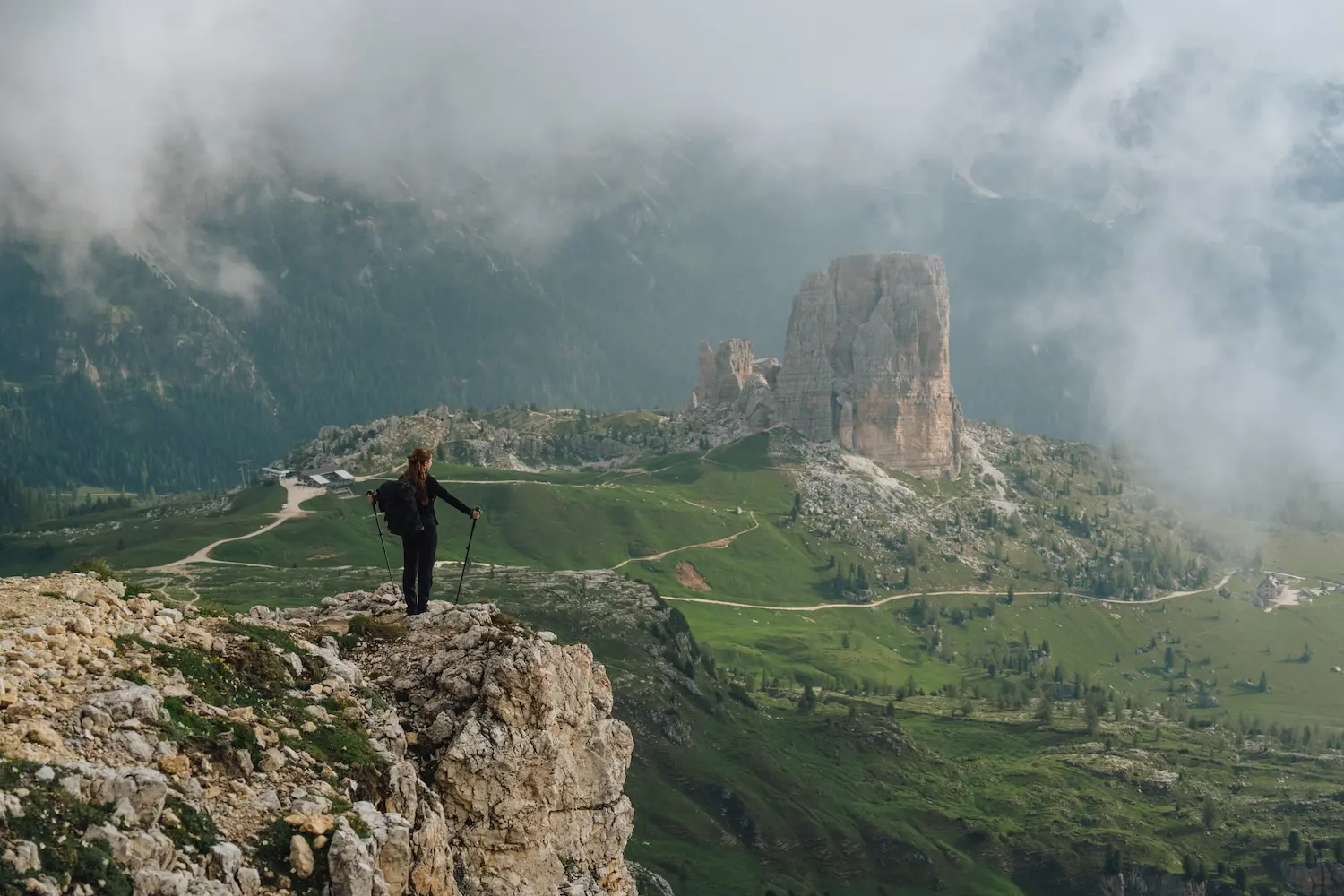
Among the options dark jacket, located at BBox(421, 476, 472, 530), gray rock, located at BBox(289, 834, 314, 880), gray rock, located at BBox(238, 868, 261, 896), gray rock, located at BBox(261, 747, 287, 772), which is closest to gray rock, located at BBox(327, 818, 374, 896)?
gray rock, located at BBox(289, 834, 314, 880)

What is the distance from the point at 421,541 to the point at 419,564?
2.82 ft

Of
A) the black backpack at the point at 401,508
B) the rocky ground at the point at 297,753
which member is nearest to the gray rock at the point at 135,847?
the rocky ground at the point at 297,753

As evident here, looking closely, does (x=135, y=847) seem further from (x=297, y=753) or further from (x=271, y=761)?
(x=297, y=753)

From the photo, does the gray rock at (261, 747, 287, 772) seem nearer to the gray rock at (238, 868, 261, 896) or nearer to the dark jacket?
the gray rock at (238, 868, 261, 896)

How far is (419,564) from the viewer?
38938 mm

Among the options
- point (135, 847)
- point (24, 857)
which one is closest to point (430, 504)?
point (135, 847)

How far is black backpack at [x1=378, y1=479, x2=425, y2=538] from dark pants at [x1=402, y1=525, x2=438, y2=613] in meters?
0.38

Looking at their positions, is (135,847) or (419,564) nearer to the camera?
(135,847)

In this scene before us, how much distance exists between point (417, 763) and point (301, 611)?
11222 millimetres

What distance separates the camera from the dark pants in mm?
38219

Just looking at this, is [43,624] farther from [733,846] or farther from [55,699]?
[733,846]

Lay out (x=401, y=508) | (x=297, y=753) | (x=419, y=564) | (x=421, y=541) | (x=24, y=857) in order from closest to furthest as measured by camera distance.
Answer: (x=24, y=857) < (x=297, y=753) < (x=401, y=508) < (x=421, y=541) < (x=419, y=564)

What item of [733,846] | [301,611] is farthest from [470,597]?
[301,611]

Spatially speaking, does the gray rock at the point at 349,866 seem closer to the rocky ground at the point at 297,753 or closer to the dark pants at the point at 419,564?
the rocky ground at the point at 297,753
